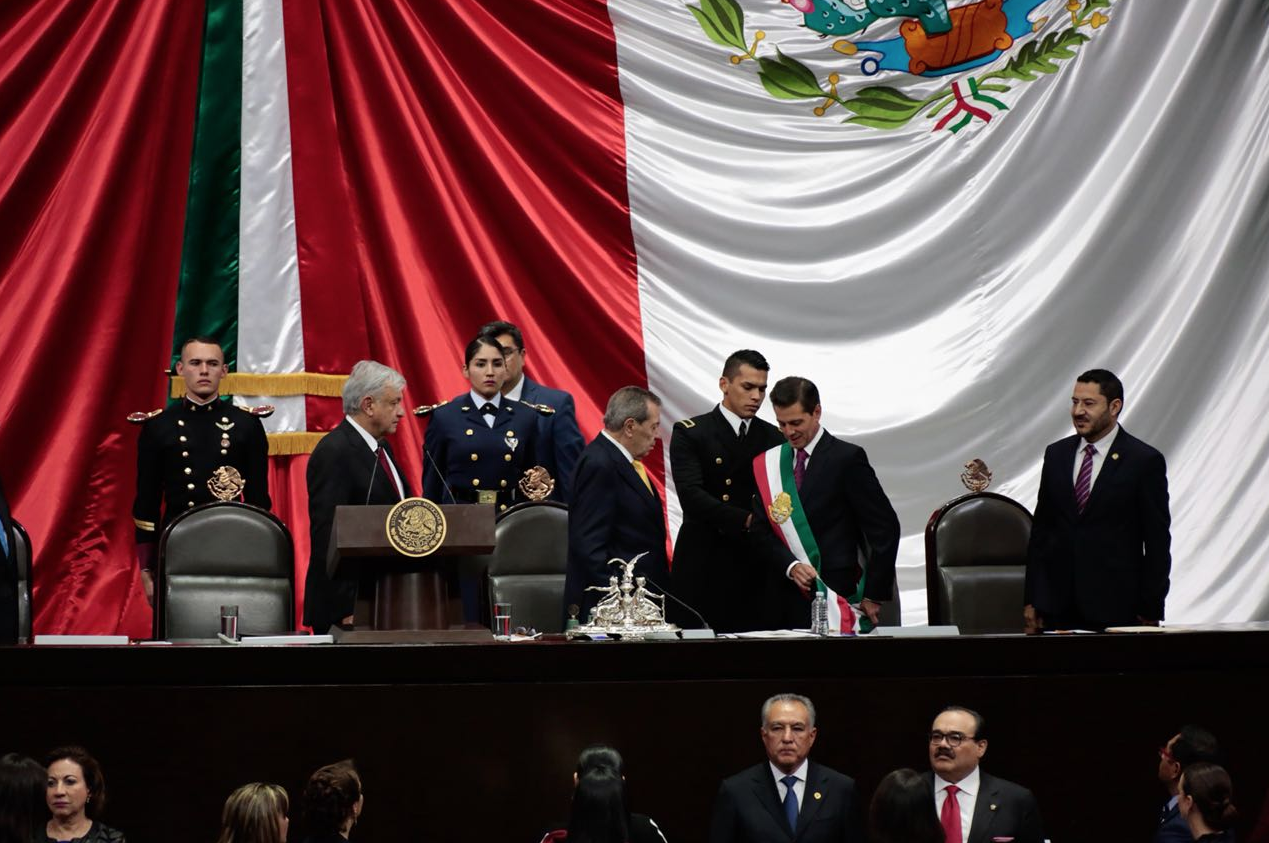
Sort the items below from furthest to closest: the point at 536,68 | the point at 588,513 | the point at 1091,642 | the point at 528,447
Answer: the point at 536,68 < the point at 528,447 < the point at 588,513 < the point at 1091,642

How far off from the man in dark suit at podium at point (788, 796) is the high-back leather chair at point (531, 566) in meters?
1.63

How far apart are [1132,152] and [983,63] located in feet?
2.41

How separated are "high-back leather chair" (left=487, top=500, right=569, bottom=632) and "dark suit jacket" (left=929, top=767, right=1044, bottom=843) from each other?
6.22 ft

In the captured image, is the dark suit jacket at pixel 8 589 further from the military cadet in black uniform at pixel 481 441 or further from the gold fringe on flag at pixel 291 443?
the gold fringe on flag at pixel 291 443

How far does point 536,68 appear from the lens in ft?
23.2

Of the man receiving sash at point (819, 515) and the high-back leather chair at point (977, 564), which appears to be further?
the high-back leather chair at point (977, 564)

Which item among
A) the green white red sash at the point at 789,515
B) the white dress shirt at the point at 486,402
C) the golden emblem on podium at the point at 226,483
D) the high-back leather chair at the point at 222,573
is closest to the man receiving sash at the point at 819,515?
the green white red sash at the point at 789,515

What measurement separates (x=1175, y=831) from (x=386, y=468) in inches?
101

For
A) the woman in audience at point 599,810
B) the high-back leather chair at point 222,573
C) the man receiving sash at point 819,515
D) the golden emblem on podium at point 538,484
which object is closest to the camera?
the woman in audience at point 599,810

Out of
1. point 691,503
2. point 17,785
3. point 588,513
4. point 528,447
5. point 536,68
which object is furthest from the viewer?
point 536,68

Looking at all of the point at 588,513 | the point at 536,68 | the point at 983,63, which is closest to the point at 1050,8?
the point at 983,63

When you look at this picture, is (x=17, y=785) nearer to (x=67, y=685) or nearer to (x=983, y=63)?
(x=67, y=685)

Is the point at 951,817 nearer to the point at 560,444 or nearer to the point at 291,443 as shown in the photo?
the point at 560,444

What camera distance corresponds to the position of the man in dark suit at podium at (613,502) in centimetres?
517
